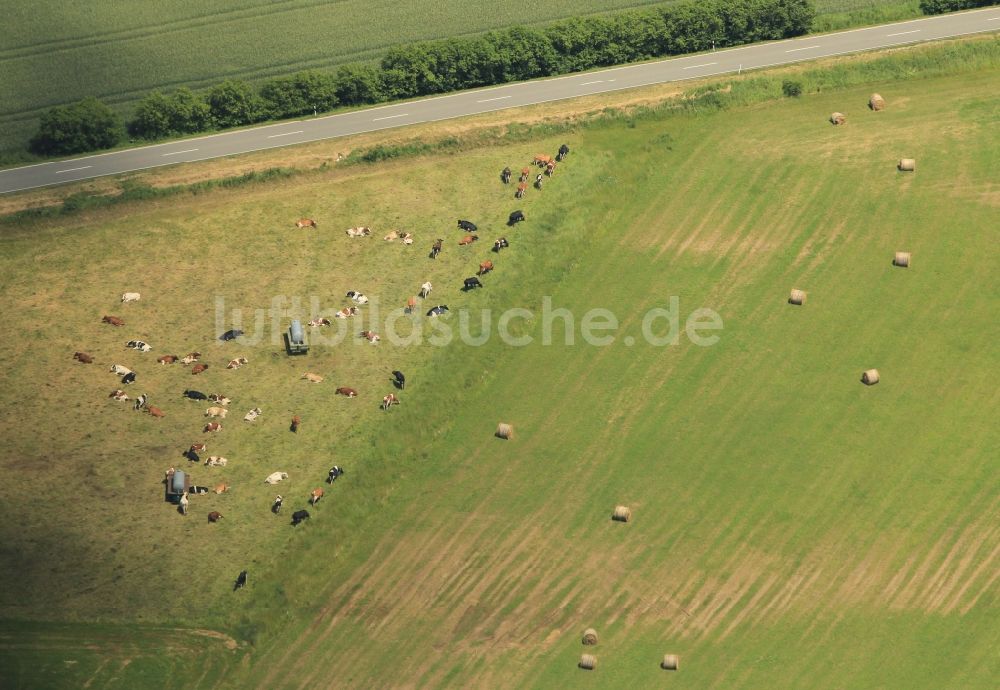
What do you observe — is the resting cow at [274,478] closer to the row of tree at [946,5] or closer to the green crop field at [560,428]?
the green crop field at [560,428]

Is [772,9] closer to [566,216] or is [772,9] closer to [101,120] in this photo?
[566,216]

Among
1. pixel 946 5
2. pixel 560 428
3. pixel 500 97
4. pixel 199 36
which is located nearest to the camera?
pixel 560 428

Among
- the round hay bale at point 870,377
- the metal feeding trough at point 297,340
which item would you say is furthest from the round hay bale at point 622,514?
the metal feeding trough at point 297,340

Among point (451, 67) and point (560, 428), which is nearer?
point (560, 428)

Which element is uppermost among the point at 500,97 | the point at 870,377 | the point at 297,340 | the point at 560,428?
the point at 500,97

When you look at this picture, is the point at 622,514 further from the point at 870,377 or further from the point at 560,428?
the point at 870,377

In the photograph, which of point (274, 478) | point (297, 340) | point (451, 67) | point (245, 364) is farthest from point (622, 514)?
point (451, 67)

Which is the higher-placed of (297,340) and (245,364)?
(297,340)
